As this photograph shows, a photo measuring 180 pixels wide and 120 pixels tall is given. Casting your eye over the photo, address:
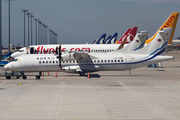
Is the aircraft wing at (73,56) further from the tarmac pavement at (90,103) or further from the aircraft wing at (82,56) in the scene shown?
the tarmac pavement at (90,103)

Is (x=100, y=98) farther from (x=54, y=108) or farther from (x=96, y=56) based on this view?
(x=96, y=56)

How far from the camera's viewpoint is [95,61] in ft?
117

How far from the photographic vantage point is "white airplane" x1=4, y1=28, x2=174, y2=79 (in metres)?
35.3

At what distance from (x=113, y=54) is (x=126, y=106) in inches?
776

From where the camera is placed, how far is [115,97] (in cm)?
2059

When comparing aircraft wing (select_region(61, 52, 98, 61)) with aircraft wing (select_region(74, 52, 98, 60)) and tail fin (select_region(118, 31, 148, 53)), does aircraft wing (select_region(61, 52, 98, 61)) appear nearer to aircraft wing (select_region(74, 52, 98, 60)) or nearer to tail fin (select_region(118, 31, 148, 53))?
aircraft wing (select_region(74, 52, 98, 60))

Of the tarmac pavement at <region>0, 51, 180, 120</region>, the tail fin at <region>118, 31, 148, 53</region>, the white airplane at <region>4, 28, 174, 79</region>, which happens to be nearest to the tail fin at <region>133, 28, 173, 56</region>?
the white airplane at <region>4, 28, 174, 79</region>

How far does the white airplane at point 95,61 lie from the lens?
1389 inches

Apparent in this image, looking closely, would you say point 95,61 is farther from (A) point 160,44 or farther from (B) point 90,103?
(B) point 90,103

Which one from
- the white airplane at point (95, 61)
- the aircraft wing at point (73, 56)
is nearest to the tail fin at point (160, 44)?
the white airplane at point (95, 61)

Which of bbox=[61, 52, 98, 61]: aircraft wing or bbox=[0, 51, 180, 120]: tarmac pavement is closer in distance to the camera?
bbox=[0, 51, 180, 120]: tarmac pavement

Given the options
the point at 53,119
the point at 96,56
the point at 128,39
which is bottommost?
the point at 53,119

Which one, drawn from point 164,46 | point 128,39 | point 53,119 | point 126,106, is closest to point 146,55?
point 164,46

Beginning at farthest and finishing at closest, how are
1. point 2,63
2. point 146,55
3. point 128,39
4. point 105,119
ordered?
point 128,39 → point 2,63 → point 146,55 → point 105,119
